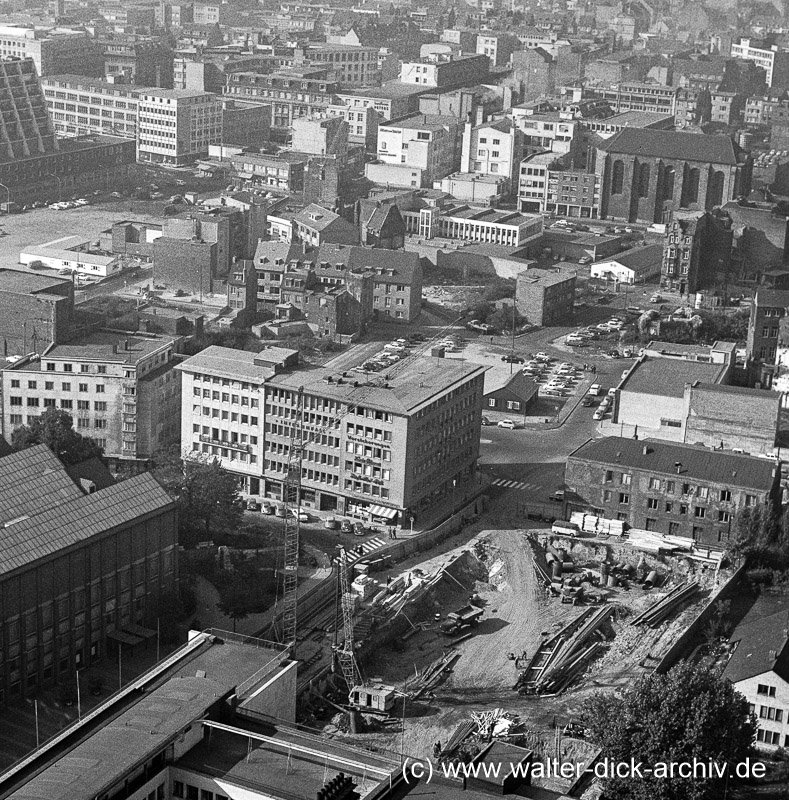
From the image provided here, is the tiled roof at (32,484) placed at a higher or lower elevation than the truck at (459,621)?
higher

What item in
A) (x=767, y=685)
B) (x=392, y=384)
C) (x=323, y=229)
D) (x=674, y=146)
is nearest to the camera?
(x=767, y=685)

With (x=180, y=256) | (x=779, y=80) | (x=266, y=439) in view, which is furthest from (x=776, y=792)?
(x=779, y=80)

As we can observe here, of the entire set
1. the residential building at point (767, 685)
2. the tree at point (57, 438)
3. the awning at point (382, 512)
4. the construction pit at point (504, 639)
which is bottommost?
the construction pit at point (504, 639)

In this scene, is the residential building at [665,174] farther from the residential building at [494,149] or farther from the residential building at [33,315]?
the residential building at [33,315]

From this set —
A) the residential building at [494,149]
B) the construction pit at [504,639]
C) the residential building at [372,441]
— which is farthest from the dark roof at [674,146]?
the construction pit at [504,639]

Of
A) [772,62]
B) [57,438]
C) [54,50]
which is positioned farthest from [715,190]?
[54,50]

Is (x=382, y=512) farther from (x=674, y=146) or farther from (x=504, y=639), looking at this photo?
(x=674, y=146)

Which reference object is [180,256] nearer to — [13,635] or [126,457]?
[126,457]
